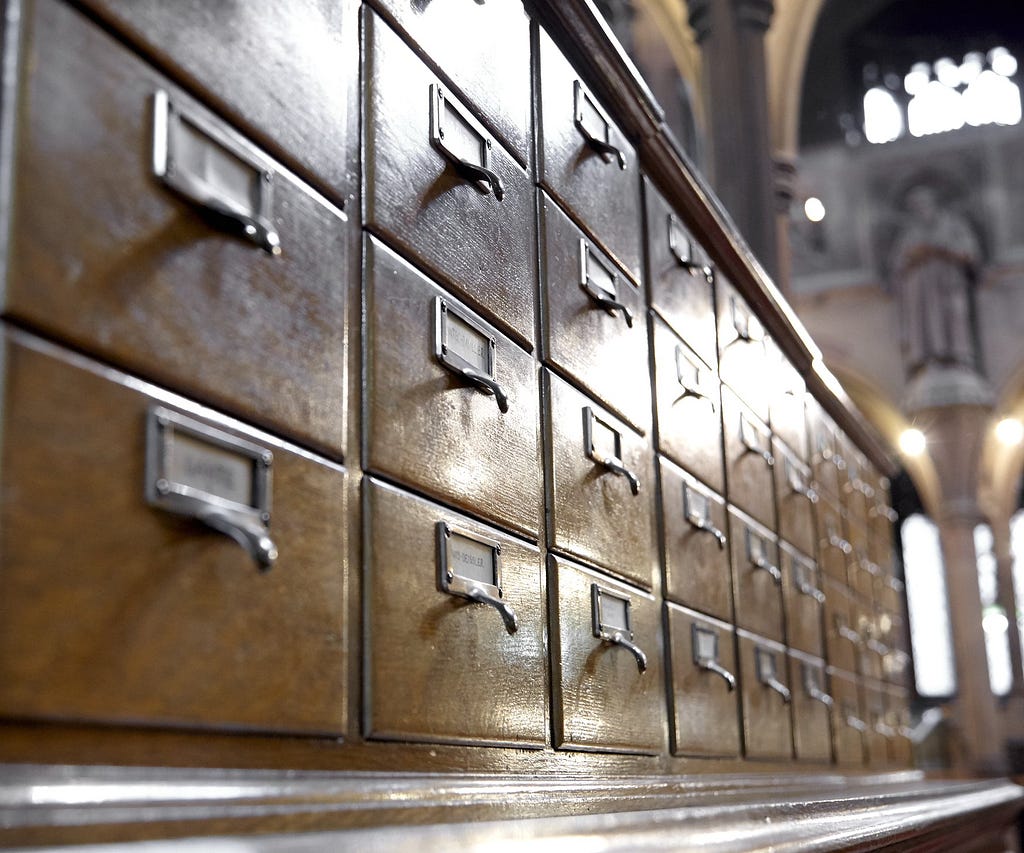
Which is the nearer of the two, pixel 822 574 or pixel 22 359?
pixel 22 359

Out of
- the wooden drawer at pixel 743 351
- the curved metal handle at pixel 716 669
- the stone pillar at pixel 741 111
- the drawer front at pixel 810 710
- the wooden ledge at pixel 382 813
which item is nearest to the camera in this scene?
the wooden ledge at pixel 382 813

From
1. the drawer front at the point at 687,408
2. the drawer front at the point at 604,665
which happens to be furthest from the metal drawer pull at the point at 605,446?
the drawer front at the point at 687,408

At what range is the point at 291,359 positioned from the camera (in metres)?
1.17

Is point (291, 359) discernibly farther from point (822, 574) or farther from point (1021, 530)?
point (1021, 530)

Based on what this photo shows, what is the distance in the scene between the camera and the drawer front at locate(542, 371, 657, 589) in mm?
1848

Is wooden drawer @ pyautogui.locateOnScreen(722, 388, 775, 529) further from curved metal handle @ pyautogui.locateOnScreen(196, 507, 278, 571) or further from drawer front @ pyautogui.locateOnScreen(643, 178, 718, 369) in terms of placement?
curved metal handle @ pyautogui.locateOnScreen(196, 507, 278, 571)

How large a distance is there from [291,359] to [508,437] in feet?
1.78

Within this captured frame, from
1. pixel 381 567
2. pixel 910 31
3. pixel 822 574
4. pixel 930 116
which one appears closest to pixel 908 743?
A: pixel 822 574

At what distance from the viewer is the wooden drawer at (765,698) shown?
9.39 feet

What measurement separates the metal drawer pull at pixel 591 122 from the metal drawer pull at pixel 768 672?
4.21 ft

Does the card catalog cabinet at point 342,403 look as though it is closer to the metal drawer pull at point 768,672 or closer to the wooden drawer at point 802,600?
the metal drawer pull at point 768,672

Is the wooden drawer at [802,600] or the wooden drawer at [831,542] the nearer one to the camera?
the wooden drawer at [802,600]

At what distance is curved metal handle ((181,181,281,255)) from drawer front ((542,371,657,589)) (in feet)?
2.58

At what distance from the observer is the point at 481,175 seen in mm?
1605
